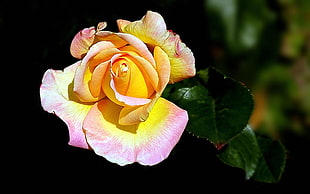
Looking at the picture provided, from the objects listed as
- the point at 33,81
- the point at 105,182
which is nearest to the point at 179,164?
the point at 105,182

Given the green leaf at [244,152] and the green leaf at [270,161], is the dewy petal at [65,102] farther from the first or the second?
the green leaf at [270,161]

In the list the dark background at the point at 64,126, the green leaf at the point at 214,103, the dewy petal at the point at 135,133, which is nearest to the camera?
the dewy petal at the point at 135,133

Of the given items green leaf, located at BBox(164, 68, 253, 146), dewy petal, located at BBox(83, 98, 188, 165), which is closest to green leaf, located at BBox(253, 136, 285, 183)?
green leaf, located at BBox(164, 68, 253, 146)

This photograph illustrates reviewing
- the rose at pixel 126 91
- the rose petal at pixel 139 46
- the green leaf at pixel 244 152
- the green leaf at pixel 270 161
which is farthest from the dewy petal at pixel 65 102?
the green leaf at pixel 270 161

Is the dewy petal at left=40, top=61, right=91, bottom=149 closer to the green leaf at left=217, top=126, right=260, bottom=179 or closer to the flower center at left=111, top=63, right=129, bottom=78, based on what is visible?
the flower center at left=111, top=63, right=129, bottom=78

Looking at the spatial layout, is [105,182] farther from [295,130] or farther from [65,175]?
[295,130]

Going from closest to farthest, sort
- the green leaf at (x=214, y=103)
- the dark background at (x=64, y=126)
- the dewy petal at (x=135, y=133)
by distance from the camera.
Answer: the dewy petal at (x=135, y=133)
the green leaf at (x=214, y=103)
the dark background at (x=64, y=126)

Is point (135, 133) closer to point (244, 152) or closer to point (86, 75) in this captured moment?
point (86, 75)
